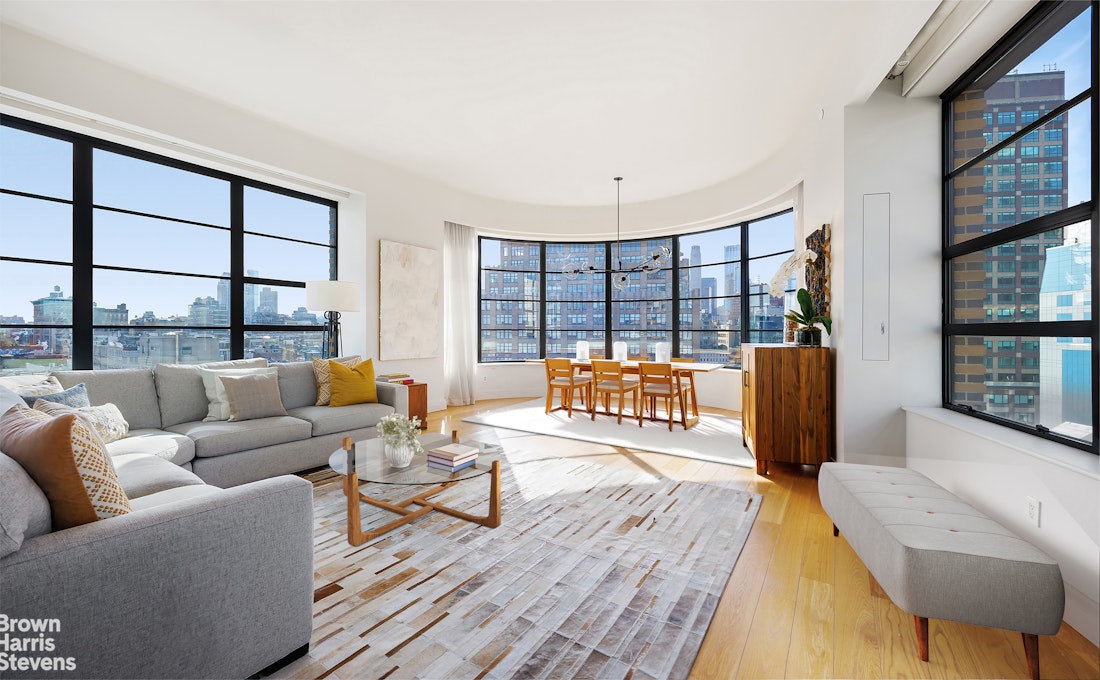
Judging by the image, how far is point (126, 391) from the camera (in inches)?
117

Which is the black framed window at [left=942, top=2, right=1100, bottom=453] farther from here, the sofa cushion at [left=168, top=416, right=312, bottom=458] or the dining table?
the sofa cushion at [left=168, top=416, right=312, bottom=458]

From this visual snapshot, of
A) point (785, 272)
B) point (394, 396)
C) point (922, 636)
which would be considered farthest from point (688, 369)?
point (922, 636)

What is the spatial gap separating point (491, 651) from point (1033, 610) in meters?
1.74

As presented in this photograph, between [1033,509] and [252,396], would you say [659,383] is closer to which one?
[1033,509]

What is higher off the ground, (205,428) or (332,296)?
(332,296)

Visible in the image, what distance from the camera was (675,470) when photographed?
355 centimetres

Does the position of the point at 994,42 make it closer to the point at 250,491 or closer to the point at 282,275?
the point at 250,491

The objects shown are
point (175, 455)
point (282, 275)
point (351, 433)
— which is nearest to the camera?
point (175, 455)

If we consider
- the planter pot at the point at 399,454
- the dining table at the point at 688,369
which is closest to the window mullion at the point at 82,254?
the planter pot at the point at 399,454

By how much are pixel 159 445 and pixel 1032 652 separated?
13.0 ft

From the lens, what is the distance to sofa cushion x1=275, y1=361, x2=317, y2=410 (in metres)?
3.76

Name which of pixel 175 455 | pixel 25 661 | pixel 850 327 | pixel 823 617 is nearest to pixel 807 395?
pixel 850 327

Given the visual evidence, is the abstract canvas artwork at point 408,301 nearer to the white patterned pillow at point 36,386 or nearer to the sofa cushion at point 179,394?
the sofa cushion at point 179,394

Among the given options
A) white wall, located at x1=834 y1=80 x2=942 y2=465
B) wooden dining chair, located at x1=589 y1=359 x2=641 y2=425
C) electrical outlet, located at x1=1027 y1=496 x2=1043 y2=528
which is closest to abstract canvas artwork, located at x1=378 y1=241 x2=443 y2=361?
wooden dining chair, located at x1=589 y1=359 x2=641 y2=425
